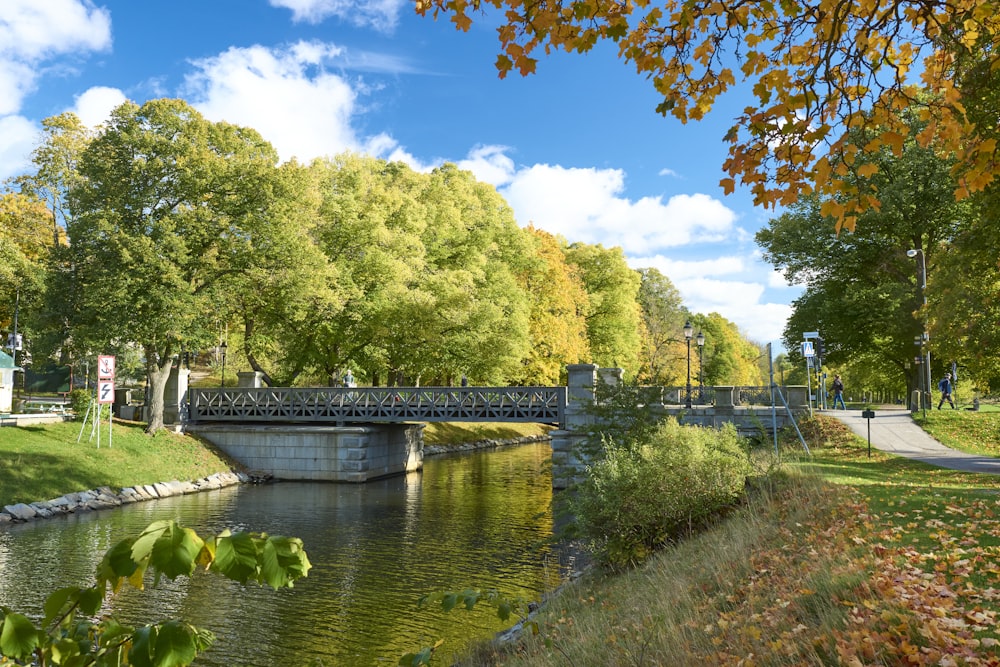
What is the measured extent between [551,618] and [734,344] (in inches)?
3167

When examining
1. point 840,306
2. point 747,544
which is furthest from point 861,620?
point 840,306

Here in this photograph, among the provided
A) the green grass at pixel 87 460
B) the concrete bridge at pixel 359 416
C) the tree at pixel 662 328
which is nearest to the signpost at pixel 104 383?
the green grass at pixel 87 460

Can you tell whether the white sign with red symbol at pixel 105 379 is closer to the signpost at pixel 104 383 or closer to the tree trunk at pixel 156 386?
the signpost at pixel 104 383

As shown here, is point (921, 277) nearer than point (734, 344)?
Yes

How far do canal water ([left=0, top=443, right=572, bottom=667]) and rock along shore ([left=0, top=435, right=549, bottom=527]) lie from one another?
2.19 ft

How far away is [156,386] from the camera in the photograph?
29297 mm

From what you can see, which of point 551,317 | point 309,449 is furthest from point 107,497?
point 551,317

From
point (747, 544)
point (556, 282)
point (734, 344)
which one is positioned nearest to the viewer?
point (747, 544)

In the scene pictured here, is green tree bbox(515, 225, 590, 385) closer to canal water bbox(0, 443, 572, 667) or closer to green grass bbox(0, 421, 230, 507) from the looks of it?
canal water bbox(0, 443, 572, 667)

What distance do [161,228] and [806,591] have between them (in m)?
26.4

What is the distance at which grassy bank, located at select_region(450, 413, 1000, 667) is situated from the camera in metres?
4.97

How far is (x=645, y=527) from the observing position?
449 inches

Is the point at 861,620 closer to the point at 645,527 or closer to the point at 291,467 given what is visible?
the point at 645,527

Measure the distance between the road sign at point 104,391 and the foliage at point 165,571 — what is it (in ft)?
84.3
